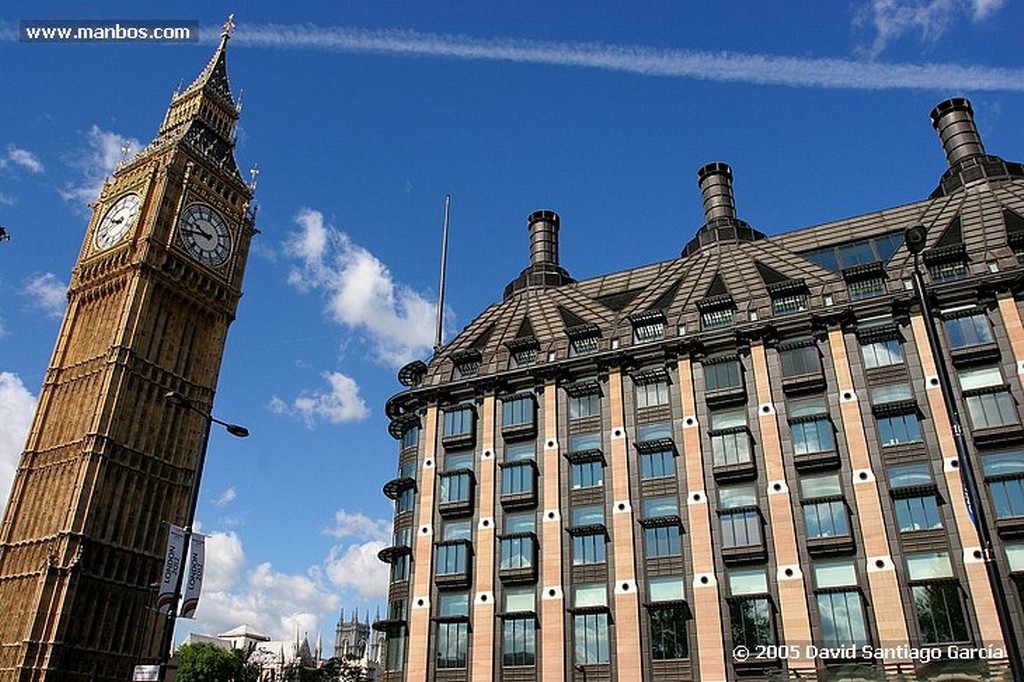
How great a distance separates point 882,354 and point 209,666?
9732 centimetres

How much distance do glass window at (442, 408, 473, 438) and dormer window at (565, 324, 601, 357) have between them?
824 cm

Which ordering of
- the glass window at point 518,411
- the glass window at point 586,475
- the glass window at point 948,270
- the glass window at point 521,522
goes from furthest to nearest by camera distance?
the glass window at point 518,411
the glass window at point 521,522
the glass window at point 586,475
the glass window at point 948,270

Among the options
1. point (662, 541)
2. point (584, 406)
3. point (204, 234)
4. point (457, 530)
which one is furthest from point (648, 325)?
point (204, 234)

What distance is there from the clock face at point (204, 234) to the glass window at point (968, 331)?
78.0 m

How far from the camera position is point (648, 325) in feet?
174

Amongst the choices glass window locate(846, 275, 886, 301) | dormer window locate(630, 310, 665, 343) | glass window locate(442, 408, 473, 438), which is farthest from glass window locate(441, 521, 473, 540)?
glass window locate(846, 275, 886, 301)

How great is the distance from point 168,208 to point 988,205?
80879 mm

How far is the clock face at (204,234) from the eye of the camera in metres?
91.3

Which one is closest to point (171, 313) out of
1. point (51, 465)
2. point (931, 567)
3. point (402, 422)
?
point (51, 465)

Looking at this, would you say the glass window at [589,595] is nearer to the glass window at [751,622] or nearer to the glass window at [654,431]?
the glass window at [751,622]

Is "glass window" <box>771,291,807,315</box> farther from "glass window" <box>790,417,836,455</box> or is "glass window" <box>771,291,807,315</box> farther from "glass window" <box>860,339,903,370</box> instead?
"glass window" <box>790,417,836,455</box>

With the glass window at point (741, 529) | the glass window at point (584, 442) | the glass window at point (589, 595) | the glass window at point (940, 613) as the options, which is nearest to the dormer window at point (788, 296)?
the glass window at point (741, 529)

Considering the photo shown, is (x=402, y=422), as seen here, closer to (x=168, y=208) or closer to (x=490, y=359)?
(x=490, y=359)

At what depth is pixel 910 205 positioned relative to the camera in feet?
177
